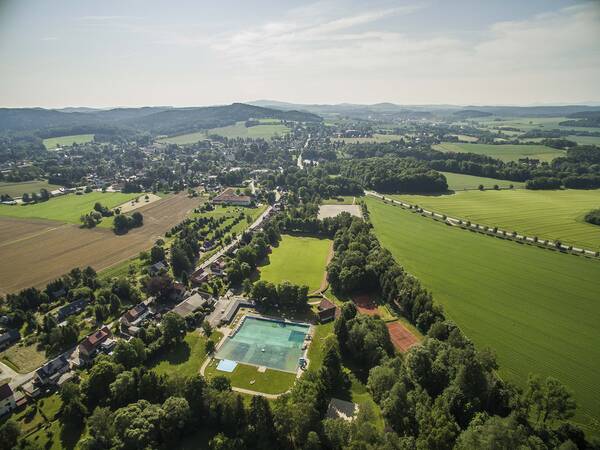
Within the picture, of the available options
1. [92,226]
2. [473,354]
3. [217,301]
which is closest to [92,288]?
[217,301]

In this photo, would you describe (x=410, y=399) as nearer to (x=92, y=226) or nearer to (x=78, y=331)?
(x=78, y=331)

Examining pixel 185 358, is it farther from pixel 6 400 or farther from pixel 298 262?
pixel 298 262

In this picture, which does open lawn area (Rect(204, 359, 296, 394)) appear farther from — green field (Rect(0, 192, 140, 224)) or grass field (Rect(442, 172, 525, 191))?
grass field (Rect(442, 172, 525, 191))

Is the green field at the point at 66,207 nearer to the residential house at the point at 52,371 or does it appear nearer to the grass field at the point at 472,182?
the residential house at the point at 52,371

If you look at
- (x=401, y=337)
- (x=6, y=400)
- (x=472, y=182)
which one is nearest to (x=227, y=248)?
(x=401, y=337)

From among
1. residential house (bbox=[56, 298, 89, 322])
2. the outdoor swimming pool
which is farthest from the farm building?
the outdoor swimming pool
